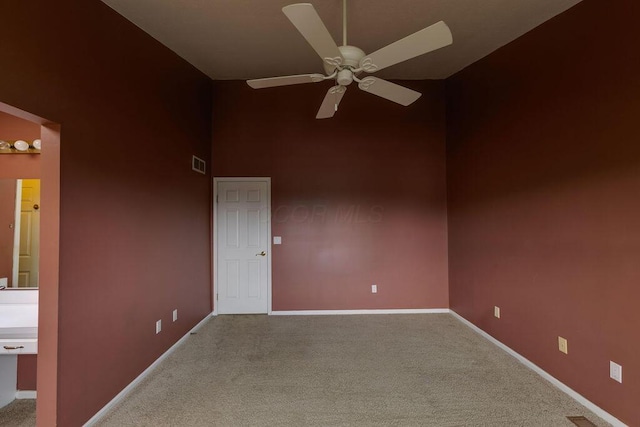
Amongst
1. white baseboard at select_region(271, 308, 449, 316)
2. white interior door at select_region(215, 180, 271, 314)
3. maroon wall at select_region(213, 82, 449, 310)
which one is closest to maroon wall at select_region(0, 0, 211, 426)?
white interior door at select_region(215, 180, 271, 314)

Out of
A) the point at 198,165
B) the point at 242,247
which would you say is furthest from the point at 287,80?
the point at 242,247

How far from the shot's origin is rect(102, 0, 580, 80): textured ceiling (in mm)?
2369

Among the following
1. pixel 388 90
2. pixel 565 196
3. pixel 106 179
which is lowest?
pixel 565 196

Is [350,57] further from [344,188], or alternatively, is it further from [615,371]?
[615,371]

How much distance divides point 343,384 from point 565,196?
7.87ft

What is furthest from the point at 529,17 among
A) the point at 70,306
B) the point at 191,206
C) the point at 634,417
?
the point at 70,306

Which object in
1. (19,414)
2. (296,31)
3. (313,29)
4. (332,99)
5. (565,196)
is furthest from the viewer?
(296,31)

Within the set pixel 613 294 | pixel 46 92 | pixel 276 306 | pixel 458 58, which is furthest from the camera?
pixel 276 306

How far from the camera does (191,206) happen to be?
3.54m

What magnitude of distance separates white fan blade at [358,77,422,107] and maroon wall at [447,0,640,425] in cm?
132

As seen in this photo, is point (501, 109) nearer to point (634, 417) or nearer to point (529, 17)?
point (529, 17)

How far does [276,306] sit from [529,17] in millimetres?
4204

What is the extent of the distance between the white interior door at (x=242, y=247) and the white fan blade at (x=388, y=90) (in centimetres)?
240

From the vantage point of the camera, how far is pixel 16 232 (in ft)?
7.51
